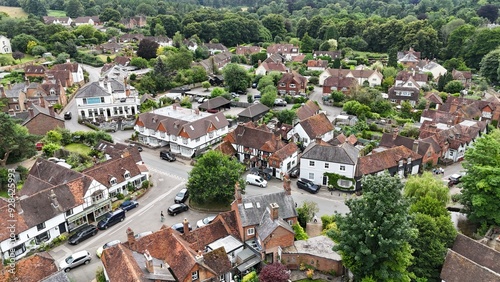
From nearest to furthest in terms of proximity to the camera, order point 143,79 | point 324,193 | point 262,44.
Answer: point 324,193 → point 143,79 → point 262,44

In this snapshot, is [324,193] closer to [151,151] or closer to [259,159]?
[259,159]

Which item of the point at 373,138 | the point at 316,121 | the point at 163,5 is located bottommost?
the point at 373,138

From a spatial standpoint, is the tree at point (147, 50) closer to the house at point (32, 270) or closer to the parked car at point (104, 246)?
the parked car at point (104, 246)

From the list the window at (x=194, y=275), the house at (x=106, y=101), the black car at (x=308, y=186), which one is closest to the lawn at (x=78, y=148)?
the house at (x=106, y=101)

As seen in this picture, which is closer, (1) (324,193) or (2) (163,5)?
(1) (324,193)

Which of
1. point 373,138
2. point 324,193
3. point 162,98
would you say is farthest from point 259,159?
point 162,98

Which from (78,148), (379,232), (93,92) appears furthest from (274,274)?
(93,92)

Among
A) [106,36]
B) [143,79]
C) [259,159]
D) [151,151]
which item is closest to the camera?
[259,159]

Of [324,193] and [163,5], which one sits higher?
[163,5]
